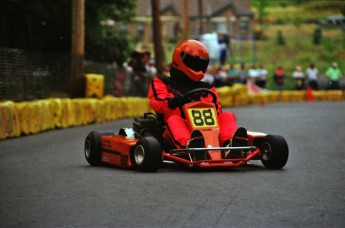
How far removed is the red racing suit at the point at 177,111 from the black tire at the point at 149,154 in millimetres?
408

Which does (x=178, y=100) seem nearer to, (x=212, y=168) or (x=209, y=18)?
(x=212, y=168)

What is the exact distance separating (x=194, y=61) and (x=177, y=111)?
775 mm

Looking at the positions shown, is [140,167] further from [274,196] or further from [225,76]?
[225,76]

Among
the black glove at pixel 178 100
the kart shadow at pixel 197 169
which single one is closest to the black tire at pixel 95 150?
the kart shadow at pixel 197 169

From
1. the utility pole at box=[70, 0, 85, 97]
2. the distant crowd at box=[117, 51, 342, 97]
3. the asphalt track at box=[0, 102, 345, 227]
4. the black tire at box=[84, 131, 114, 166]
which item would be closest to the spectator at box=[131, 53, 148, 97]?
the distant crowd at box=[117, 51, 342, 97]

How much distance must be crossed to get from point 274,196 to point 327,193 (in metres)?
0.62

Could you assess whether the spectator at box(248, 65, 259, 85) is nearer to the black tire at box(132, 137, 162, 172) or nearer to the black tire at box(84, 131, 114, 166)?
the black tire at box(84, 131, 114, 166)

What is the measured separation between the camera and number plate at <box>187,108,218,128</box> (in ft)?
38.5

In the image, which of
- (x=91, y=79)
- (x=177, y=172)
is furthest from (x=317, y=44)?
(x=177, y=172)

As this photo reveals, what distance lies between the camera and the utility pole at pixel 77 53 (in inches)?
1084

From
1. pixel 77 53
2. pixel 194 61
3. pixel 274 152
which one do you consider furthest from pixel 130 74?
pixel 274 152

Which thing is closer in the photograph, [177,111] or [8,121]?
[177,111]

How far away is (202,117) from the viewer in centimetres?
1181

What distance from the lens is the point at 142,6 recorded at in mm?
97812
